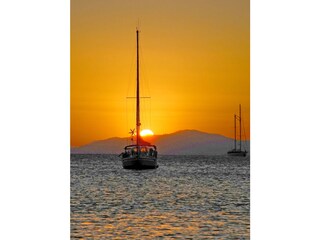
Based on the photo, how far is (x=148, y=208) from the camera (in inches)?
837

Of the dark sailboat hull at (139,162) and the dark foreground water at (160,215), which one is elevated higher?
the dark sailboat hull at (139,162)

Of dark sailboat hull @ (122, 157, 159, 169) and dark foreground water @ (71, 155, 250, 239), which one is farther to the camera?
dark sailboat hull @ (122, 157, 159, 169)

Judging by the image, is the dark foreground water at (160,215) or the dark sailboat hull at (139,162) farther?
the dark sailboat hull at (139,162)

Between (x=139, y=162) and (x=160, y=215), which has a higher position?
(x=139, y=162)

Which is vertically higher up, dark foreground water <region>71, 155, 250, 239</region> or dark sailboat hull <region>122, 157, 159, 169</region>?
dark sailboat hull <region>122, 157, 159, 169</region>

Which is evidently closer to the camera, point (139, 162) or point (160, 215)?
point (160, 215)

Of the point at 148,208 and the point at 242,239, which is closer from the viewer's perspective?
the point at 242,239
